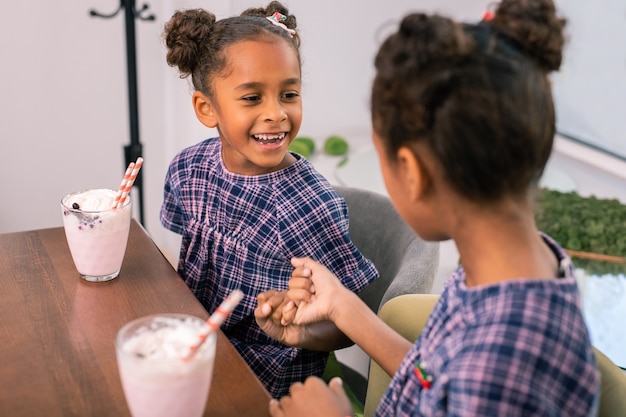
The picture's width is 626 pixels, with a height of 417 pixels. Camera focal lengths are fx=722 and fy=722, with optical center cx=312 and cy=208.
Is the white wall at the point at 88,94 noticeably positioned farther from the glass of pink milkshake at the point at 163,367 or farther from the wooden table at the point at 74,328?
the glass of pink milkshake at the point at 163,367

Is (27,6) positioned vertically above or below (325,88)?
above

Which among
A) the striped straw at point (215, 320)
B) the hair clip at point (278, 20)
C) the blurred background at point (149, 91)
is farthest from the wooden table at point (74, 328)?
the blurred background at point (149, 91)

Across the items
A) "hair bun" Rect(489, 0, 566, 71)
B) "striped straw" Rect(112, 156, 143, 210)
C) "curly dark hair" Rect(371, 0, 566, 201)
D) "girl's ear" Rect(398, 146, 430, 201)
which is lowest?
"striped straw" Rect(112, 156, 143, 210)

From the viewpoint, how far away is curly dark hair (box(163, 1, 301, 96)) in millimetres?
1319

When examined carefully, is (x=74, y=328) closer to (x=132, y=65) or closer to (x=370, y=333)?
(x=370, y=333)

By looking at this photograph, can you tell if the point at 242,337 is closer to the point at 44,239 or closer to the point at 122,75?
the point at 44,239

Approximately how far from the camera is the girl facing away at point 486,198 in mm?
681

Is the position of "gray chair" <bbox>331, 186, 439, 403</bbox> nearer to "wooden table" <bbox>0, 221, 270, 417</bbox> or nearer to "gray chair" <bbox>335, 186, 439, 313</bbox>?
"gray chair" <bbox>335, 186, 439, 313</bbox>

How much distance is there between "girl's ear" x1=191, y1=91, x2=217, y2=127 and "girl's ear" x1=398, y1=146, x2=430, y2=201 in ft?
2.29

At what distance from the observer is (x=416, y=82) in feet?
2.32

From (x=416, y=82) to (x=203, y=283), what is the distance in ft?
2.59

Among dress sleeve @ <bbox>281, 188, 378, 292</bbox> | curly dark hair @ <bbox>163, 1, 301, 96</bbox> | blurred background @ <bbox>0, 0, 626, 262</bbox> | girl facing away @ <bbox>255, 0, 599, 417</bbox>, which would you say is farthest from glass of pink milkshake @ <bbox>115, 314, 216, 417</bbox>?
blurred background @ <bbox>0, 0, 626, 262</bbox>

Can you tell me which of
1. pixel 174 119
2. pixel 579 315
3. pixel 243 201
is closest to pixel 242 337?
pixel 243 201

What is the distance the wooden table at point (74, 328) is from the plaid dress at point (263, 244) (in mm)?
150
